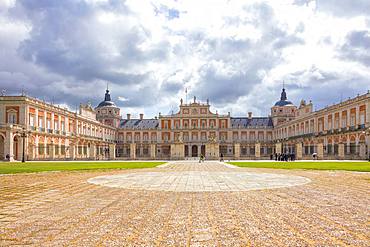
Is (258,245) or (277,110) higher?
(277,110)

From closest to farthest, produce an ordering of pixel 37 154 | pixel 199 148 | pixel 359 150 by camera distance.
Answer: pixel 359 150 → pixel 37 154 → pixel 199 148

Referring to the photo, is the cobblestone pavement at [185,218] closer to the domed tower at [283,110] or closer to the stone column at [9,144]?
the stone column at [9,144]

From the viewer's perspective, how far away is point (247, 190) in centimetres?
1191

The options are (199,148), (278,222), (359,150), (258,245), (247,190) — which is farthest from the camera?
(199,148)

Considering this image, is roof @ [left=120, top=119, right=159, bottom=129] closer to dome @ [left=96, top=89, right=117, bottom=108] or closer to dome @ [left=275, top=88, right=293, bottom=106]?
dome @ [left=96, top=89, right=117, bottom=108]

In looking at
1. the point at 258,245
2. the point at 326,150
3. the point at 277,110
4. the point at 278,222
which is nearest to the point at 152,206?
the point at 278,222

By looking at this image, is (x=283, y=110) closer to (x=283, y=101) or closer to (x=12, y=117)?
(x=283, y=101)

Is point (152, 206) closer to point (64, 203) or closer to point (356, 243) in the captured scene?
point (64, 203)

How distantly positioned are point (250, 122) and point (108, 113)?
121 feet

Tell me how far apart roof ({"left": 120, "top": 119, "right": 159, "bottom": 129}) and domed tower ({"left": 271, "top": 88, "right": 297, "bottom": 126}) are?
30299 millimetres

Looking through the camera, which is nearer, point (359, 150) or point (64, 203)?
point (64, 203)

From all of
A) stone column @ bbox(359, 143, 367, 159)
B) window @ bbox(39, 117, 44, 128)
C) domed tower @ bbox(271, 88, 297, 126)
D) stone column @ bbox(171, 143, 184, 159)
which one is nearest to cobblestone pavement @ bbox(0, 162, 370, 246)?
stone column @ bbox(359, 143, 367, 159)

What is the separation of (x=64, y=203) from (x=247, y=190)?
5.78 meters

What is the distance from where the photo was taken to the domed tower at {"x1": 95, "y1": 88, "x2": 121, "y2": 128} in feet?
305
